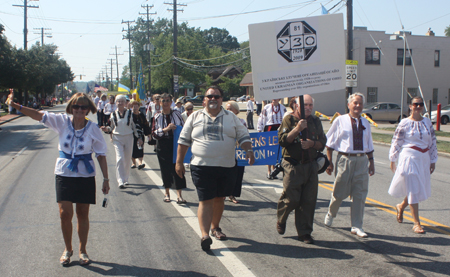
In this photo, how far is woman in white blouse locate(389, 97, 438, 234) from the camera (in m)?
5.59

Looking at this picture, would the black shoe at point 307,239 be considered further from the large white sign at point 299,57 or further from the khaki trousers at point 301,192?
the large white sign at point 299,57

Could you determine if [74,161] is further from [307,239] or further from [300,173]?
[307,239]

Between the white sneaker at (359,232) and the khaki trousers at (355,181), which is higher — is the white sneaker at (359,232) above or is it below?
below

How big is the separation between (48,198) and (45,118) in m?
3.64

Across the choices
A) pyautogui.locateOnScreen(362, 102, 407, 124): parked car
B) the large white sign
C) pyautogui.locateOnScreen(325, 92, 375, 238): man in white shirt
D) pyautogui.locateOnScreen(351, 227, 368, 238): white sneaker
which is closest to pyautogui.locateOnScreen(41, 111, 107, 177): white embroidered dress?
the large white sign

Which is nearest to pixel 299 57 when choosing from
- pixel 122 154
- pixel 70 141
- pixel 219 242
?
pixel 219 242

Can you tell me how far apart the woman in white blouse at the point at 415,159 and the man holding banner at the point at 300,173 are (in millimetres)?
1339

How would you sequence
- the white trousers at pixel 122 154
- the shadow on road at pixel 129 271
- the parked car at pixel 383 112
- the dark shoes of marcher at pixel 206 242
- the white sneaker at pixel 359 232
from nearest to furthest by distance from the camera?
the shadow on road at pixel 129 271
the dark shoes of marcher at pixel 206 242
the white sneaker at pixel 359 232
the white trousers at pixel 122 154
the parked car at pixel 383 112

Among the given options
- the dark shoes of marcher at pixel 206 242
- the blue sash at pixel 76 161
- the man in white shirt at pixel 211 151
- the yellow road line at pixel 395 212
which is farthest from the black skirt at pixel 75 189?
the yellow road line at pixel 395 212

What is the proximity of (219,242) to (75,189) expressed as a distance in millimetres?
1858

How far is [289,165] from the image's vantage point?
513 cm

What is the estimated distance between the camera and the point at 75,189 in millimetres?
4348

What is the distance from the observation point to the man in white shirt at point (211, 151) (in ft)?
15.9

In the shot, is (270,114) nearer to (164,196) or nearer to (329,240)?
(164,196)
